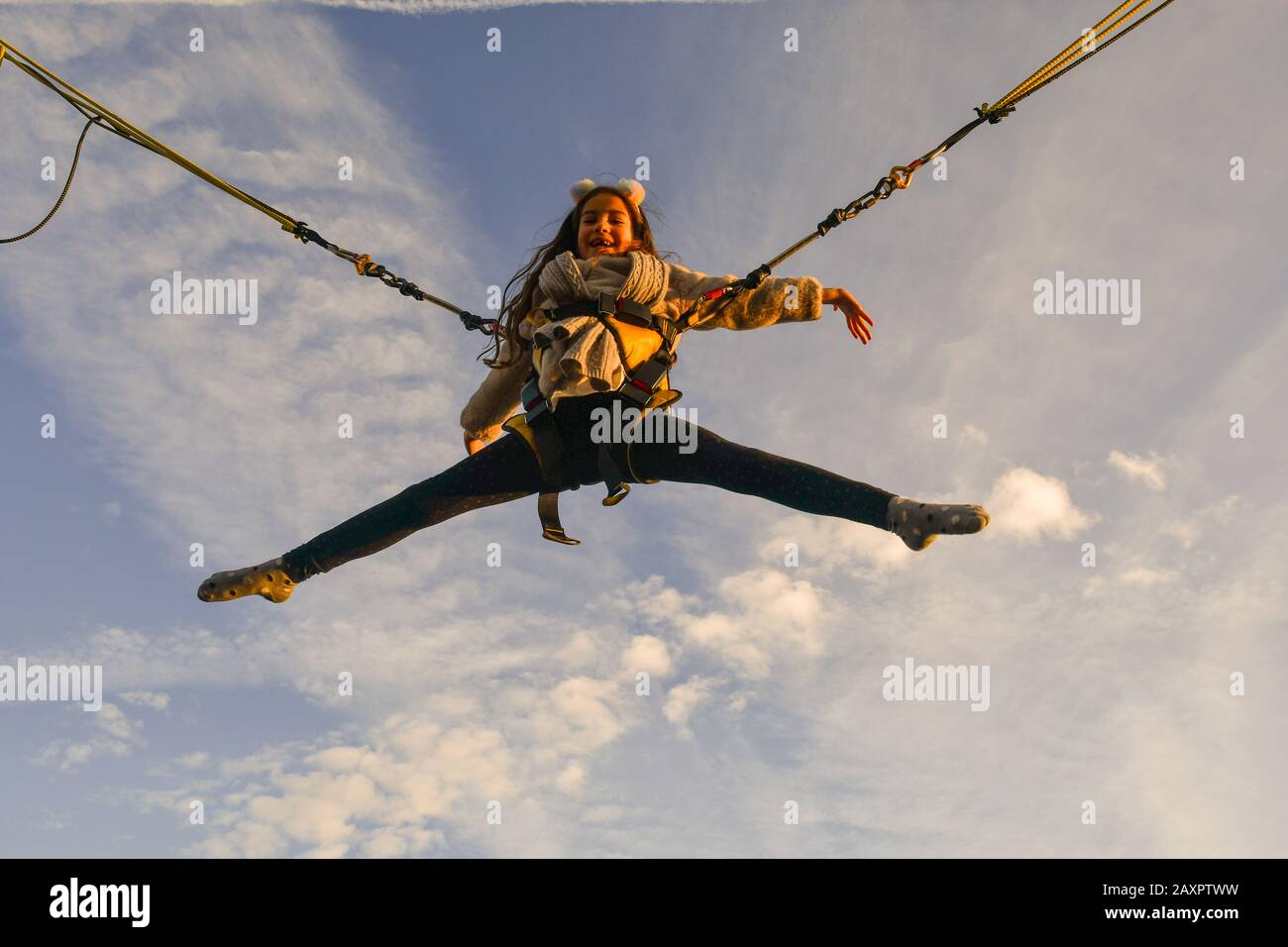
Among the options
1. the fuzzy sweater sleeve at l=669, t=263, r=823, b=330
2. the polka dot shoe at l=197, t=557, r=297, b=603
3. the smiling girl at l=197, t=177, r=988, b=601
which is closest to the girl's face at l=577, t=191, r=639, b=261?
the smiling girl at l=197, t=177, r=988, b=601

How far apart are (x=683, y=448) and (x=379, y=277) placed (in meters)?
1.94

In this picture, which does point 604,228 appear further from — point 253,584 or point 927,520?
point 253,584

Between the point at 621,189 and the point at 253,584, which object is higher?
the point at 621,189

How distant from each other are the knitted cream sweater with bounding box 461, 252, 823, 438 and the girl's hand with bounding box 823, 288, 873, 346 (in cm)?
7

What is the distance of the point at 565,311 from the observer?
18.5ft

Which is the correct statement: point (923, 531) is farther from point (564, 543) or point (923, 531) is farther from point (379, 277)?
point (379, 277)

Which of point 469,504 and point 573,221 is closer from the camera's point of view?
point 469,504

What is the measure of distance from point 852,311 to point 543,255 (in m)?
1.87

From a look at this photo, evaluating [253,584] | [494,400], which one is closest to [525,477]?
[494,400]

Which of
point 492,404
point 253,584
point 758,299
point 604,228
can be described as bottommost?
point 253,584

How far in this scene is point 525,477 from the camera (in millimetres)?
5746

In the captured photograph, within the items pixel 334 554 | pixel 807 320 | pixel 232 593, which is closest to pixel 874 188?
pixel 807 320

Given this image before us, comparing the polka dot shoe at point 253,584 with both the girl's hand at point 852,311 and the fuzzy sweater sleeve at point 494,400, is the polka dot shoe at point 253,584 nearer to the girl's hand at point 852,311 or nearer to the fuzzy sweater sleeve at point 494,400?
the fuzzy sweater sleeve at point 494,400

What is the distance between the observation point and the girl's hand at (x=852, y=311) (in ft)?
19.1
